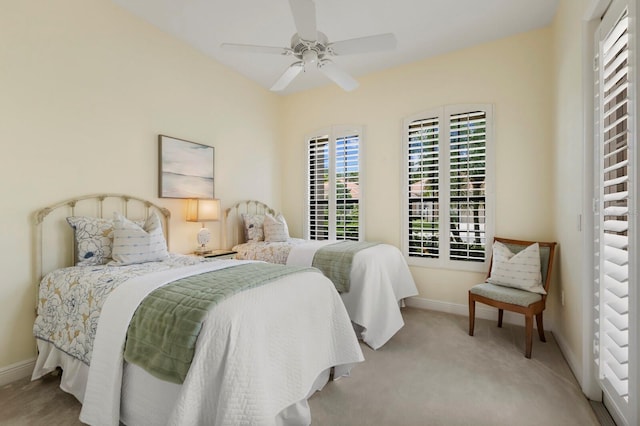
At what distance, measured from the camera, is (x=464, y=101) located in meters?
3.58

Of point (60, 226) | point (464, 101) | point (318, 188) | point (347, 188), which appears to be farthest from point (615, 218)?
point (60, 226)

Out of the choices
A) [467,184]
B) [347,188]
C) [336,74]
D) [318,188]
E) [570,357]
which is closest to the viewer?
[570,357]

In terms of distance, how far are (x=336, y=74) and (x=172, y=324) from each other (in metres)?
2.51

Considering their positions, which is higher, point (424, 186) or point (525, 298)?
point (424, 186)

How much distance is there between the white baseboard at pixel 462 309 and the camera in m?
3.26

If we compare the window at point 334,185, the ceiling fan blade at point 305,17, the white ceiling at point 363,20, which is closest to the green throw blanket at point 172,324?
the ceiling fan blade at point 305,17

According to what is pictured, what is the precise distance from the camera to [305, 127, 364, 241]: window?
14.3ft

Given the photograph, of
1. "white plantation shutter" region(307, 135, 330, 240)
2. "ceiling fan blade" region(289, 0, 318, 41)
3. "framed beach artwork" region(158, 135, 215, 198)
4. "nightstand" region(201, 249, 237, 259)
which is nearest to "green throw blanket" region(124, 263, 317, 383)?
"nightstand" region(201, 249, 237, 259)

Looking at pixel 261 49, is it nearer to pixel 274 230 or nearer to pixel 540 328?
pixel 274 230

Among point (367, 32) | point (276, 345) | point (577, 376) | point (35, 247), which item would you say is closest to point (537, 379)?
point (577, 376)

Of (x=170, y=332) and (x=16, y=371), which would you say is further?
(x=16, y=371)

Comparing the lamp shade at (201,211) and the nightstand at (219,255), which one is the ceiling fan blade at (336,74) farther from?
the nightstand at (219,255)

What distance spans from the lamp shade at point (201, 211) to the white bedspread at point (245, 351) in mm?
1459

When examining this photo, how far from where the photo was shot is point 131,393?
1.57 m
